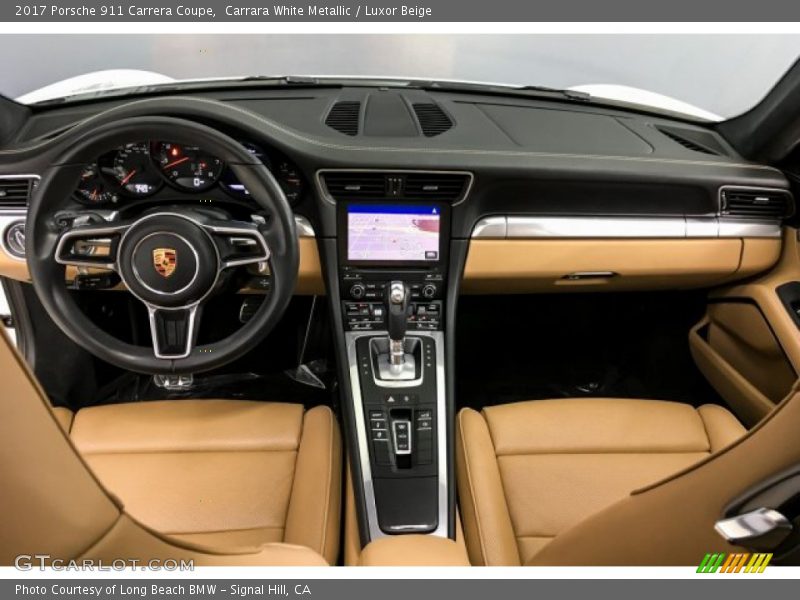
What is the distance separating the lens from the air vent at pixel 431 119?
4.96 feet

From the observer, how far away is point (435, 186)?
4.60ft

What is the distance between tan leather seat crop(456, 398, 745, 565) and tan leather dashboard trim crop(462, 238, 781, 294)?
35 cm

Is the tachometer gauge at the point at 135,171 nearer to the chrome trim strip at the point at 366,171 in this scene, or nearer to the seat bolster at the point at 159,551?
the chrome trim strip at the point at 366,171

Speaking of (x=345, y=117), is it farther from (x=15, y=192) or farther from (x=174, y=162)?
(x=15, y=192)

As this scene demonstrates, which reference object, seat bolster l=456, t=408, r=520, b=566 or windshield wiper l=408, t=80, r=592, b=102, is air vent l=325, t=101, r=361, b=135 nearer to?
windshield wiper l=408, t=80, r=592, b=102

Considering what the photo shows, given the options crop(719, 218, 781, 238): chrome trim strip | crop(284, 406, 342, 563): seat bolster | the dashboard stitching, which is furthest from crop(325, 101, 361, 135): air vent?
crop(719, 218, 781, 238): chrome trim strip

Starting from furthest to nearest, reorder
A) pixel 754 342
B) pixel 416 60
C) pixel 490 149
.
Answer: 1. pixel 416 60
2. pixel 754 342
3. pixel 490 149

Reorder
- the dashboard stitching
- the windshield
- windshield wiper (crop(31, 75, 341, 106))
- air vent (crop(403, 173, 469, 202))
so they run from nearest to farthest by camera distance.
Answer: the dashboard stitching, air vent (crop(403, 173, 469, 202)), windshield wiper (crop(31, 75, 341, 106)), the windshield

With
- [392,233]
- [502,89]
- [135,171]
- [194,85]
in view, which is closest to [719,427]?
[392,233]

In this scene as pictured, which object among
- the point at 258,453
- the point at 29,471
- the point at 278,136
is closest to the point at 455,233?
the point at 278,136

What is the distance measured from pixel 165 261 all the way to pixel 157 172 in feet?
0.85

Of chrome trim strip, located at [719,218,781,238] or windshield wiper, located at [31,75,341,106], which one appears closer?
chrome trim strip, located at [719,218,781,238]

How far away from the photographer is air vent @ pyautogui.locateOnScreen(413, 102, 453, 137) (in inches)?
59.5

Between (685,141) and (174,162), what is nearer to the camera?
(174,162)
